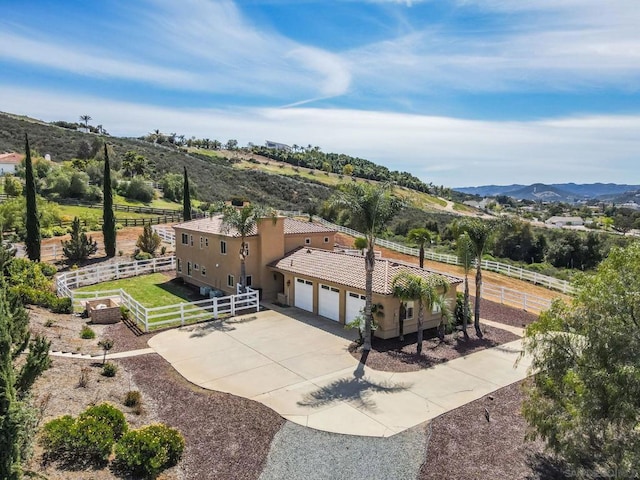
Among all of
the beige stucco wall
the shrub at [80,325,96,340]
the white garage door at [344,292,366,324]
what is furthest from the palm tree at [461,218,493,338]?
the shrub at [80,325,96,340]

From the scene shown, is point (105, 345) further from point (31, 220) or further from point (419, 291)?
point (31, 220)

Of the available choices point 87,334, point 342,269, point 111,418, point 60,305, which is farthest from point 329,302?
point 111,418

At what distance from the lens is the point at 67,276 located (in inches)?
1018

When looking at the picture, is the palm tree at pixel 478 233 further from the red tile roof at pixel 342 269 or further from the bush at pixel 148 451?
the bush at pixel 148 451

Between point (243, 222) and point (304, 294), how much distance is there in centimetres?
474

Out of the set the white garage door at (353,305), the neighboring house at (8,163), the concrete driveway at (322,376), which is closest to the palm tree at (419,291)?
the concrete driveway at (322,376)

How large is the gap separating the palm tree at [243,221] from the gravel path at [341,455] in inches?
512

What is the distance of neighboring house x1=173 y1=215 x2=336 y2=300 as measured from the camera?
24562mm

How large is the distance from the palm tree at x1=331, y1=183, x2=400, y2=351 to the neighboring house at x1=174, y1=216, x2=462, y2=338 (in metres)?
2.47

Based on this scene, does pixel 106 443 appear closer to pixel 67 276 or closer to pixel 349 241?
pixel 67 276

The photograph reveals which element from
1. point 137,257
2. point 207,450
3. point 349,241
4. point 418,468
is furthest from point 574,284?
point 349,241

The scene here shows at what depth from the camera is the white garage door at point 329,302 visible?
20.7 meters

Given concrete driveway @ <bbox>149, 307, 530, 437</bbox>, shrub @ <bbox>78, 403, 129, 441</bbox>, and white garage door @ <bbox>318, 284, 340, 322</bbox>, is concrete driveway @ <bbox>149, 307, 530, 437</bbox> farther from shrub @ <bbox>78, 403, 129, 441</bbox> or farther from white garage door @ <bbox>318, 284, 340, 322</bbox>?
shrub @ <bbox>78, 403, 129, 441</bbox>

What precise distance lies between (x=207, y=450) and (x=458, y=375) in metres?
8.53
